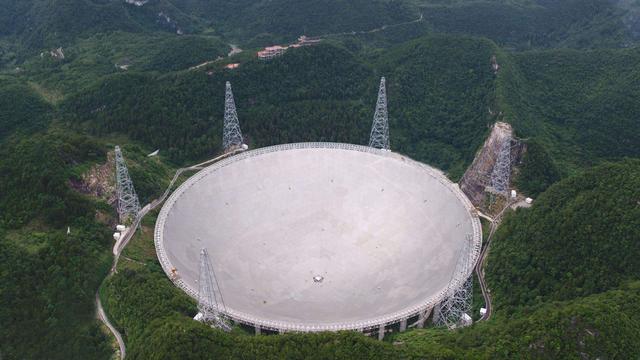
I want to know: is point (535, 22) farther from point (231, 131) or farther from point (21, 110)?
point (21, 110)

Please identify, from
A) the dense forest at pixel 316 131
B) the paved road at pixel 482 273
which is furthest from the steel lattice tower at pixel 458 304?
the dense forest at pixel 316 131

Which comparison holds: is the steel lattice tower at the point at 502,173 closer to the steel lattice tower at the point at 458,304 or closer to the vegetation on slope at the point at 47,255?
the steel lattice tower at the point at 458,304

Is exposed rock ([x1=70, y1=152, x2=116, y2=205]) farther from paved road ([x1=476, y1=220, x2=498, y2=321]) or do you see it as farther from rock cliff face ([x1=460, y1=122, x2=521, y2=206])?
rock cliff face ([x1=460, y1=122, x2=521, y2=206])

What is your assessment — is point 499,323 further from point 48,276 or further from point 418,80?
point 418,80

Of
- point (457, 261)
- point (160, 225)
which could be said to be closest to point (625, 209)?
point (457, 261)

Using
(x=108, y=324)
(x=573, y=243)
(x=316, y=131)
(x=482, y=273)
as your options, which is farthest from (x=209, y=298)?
(x=316, y=131)
